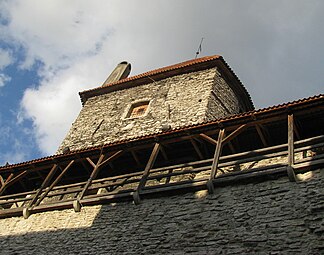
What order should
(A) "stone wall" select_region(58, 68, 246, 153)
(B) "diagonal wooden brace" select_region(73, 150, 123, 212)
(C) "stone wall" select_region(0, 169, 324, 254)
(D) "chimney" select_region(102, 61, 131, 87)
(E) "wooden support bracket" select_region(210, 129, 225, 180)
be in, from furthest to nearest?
(D) "chimney" select_region(102, 61, 131, 87), (A) "stone wall" select_region(58, 68, 246, 153), (B) "diagonal wooden brace" select_region(73, 150, 123, 212), (E) "wooden support bracket" select_region(210, 129, 225, 180), (C) "stone wall" select_region(0, 169, 324, 254)

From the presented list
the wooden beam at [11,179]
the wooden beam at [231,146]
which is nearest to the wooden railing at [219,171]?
the wooden beam at [231,146]

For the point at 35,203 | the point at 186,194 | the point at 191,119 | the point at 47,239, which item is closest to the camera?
the point at 186,194

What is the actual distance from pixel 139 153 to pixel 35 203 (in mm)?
2916

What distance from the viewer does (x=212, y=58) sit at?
1495 cm

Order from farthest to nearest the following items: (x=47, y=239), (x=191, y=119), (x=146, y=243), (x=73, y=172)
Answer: (x=191, y=119) → (x=73, y=172) → (x=47, y=239) → (x=146, y=243)

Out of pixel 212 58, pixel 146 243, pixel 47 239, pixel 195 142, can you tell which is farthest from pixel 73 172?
pixel 212 58

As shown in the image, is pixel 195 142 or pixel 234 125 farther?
pixel 195 142

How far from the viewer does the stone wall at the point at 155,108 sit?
1320 cm

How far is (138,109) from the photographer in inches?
592

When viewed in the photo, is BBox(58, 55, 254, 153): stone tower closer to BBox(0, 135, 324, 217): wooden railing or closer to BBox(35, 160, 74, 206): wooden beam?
BBox(35, 160, 74, 206): wooden beam

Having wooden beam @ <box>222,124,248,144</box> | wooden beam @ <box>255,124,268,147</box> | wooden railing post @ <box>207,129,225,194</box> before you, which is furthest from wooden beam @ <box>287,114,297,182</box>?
wooden railing post @ <box>207,129,225,194</box>

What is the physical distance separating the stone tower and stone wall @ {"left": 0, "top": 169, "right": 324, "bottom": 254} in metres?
4.64

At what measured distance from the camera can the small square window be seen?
1469cm

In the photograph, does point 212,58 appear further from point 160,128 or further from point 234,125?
point 234,125
